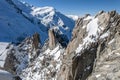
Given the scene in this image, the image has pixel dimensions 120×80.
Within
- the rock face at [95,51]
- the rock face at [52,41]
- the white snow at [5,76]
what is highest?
the rock face at [52,41]

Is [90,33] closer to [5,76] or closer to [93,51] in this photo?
[93,51]

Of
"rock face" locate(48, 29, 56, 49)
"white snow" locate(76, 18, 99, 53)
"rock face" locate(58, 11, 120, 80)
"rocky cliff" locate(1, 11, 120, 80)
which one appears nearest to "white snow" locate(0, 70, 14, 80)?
"rocky cliff" locate(1, 11, 120, 80)

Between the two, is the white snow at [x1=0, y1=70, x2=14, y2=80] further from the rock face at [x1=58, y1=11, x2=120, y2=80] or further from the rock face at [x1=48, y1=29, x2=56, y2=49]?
the rock face at [x1=48, y1=29, x2=56, y2=49]

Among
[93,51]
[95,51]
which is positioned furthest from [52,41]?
[95,51]

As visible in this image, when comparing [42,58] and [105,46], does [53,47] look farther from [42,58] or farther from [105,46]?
[105,46]

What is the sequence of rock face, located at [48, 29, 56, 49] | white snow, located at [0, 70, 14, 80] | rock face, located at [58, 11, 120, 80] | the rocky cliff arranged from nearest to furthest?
white snow, located at [0, 70, 14, 80] → rock face, located at [58, 11, 120, 80] → the rocky cliff → rock face, located at [48, 29, 56, 49]

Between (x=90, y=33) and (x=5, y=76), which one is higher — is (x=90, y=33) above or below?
above

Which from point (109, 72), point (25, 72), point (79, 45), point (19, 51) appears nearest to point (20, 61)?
point (19, 51)

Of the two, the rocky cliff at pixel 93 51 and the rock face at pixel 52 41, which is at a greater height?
the rock face at pixel 52 41

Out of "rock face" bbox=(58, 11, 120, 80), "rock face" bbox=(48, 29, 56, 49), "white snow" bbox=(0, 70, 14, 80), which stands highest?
"rock face" bbox=(48, 29, 56, 49)

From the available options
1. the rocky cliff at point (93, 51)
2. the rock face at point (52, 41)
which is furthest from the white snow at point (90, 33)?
the rock face at point (52, 41)

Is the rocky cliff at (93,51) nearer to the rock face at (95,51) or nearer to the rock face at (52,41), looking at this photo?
the rock face at (95,51)
